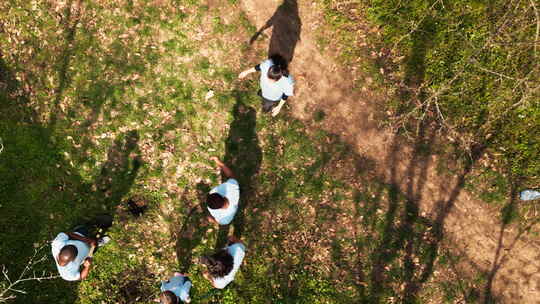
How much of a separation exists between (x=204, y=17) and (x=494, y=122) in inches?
300

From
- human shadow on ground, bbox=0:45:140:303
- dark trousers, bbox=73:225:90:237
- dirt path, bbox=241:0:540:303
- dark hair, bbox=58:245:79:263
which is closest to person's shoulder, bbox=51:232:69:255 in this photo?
dark hair, bbox=58:245:79:263

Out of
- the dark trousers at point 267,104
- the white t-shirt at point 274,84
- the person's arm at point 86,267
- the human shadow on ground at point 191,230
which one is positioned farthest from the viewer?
the human shadow on ground at point 191,230

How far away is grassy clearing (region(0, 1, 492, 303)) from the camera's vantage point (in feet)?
24.0

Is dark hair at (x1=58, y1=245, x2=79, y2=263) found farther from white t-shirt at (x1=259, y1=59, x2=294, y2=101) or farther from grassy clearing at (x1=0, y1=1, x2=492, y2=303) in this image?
white t-shirt at (x1=259, y1=59, x2=294, y2=101)

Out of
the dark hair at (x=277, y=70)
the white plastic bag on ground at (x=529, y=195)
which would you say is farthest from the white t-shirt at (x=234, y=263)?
the white plastic bag on ground at (x=529, y=195)

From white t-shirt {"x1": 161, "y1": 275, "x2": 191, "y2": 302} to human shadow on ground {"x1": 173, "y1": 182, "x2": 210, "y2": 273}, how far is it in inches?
24.1

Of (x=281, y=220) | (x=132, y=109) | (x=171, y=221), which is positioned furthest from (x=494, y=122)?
(x=132, y=109)

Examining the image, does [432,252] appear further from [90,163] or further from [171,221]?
[90,163]

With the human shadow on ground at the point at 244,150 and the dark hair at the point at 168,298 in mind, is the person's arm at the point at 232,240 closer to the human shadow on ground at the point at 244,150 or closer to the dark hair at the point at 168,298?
the human shadow on ground at the point at 244,150

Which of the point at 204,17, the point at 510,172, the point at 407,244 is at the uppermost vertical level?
the point at 510,172

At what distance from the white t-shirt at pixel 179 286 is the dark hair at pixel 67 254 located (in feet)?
5.94

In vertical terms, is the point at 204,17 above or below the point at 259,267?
above

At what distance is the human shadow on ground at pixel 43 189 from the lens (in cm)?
719

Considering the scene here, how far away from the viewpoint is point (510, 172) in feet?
25.8
